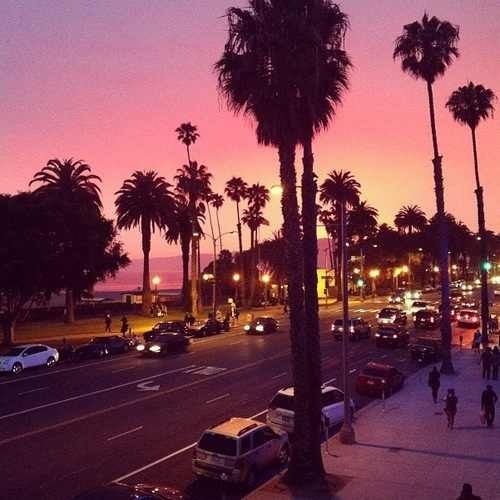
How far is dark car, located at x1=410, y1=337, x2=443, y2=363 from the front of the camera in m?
39.5

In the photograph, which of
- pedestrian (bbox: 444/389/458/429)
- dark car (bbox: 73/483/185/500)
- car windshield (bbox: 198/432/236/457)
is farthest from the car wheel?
dark car (bbox: 73/483/185/500)

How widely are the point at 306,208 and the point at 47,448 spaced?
11316mm

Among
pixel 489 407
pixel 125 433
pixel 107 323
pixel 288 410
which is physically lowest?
pixel 125 433

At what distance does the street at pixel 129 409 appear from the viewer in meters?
17.1

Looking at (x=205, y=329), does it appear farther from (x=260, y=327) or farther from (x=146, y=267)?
(x=146, y=267)

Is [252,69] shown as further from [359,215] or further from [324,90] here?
[359,215]

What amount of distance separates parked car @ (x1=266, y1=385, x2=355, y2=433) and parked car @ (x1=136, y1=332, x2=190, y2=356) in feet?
69.3

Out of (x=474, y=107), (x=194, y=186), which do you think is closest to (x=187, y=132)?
(x=194, y=186)

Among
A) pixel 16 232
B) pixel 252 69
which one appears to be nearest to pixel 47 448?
pixel 252 69

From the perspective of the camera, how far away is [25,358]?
1420 inches

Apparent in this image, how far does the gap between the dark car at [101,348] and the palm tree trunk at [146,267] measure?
90.4ft

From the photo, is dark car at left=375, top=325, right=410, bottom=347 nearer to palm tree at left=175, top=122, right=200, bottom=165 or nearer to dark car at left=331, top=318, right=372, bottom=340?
dark car at left=331, top=318, right=372, bottom=340

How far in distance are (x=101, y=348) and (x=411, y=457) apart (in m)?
28.6

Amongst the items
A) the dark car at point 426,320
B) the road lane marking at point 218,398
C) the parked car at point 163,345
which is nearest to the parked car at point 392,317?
the dark car at point 426,320
